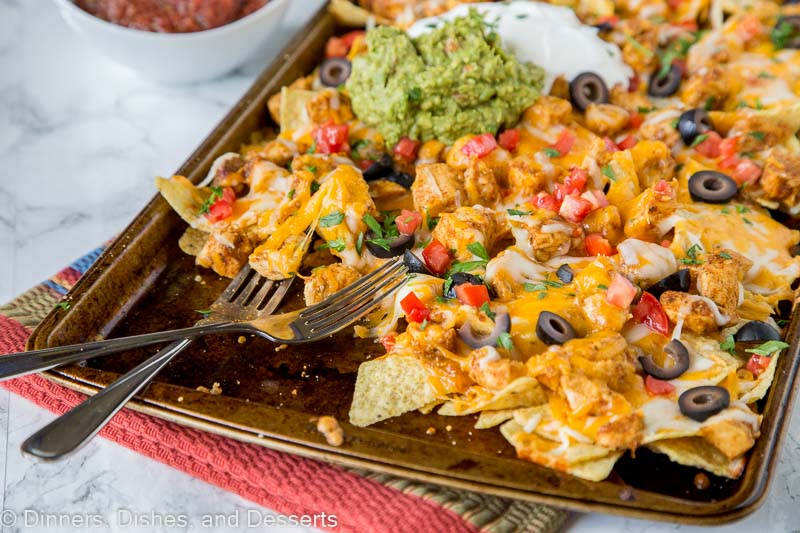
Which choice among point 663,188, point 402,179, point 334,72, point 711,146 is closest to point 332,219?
point 402,179

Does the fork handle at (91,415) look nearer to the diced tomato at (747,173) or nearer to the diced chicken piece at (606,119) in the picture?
the diced chicken piece at (606,119)

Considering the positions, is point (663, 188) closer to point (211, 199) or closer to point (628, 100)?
point (628, 100)

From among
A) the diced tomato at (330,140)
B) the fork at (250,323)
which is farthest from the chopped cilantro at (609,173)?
the diced tomato at (330,140)

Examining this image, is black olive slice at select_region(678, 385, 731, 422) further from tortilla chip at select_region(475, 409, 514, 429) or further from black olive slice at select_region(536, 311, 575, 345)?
tortilla chip at select_region(475, 409, 514, 429)

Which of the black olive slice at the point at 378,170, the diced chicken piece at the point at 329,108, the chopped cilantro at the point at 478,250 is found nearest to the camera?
the chopped cilantro at the point at 478,250

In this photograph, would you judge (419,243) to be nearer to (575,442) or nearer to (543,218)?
(543,218)

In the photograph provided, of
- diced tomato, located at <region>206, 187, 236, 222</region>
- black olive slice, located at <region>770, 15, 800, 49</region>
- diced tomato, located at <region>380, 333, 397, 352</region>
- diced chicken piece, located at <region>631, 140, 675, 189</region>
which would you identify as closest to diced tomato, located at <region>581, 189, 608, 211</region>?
diced chicken piece, located at <region>631, 140, 675, 189</region>

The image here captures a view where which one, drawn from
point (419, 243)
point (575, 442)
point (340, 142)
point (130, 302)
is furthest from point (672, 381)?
point (130, 302)
